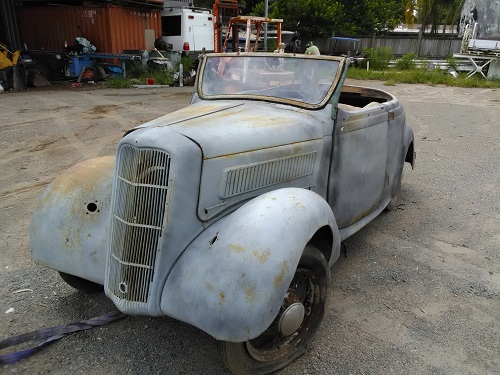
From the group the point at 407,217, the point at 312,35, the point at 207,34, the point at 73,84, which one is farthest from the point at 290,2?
the point at 407,217

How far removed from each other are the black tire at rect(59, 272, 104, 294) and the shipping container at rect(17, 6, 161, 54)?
15.5 m

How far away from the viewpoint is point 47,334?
2.76 m

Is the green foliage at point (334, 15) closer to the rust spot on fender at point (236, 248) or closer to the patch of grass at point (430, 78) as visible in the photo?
the patch of grass at point (430, 78)

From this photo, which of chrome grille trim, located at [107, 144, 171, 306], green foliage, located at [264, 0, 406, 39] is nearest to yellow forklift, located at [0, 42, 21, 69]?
chrome grille trim, located at [107, 144, 171, 306]

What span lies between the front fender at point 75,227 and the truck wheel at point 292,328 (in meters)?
1.03

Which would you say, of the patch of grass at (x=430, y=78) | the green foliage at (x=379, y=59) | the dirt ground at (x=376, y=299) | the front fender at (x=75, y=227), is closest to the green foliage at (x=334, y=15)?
the green foliage at (x=379, y=59)

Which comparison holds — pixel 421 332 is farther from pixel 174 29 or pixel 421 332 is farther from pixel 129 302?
pixel 174 29

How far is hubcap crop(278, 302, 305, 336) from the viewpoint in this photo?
2.45 meters

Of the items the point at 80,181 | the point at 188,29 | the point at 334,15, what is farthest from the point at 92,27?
the point at 80,181

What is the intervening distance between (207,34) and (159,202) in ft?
58.1

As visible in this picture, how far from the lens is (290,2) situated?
25.6 metres

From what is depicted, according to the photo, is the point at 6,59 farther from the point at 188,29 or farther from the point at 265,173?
the point at 265,173

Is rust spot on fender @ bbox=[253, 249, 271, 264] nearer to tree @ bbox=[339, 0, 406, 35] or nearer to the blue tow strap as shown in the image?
the blue tow strap

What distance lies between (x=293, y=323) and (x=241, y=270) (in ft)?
1.92
